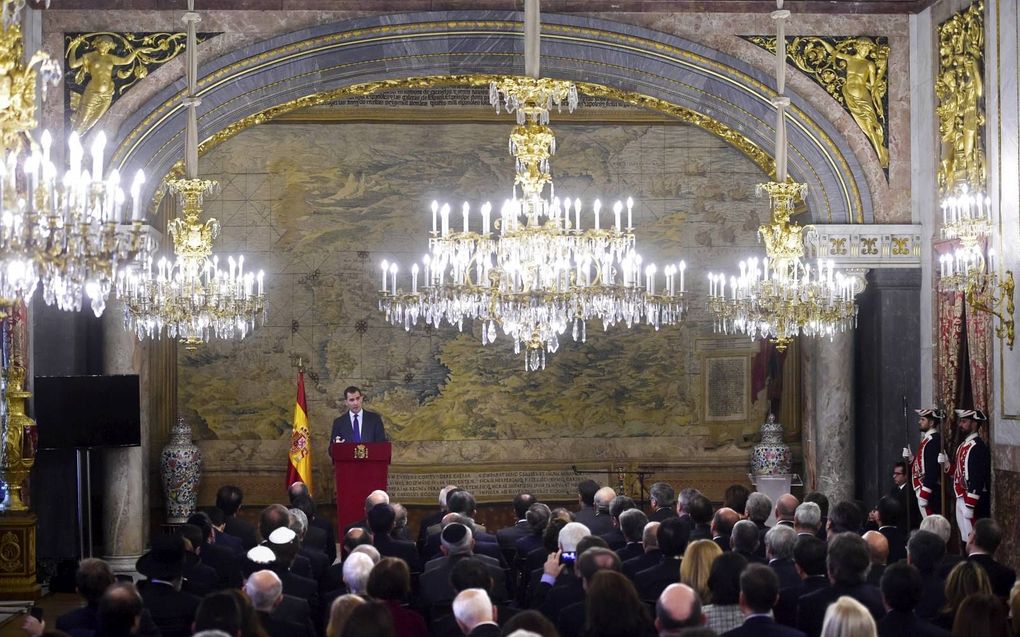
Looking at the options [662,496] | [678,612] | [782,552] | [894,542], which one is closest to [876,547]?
[782,552]

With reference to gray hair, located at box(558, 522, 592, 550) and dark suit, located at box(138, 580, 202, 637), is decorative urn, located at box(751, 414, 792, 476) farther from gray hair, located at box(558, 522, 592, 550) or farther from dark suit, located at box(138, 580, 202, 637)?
dark suit, located at box(138, 580, 202, 637)

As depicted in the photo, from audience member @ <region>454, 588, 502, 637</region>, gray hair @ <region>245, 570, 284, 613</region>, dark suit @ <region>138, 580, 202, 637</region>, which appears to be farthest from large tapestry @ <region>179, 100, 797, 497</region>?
audience member @ <region>454, 588, 502, 637</region>

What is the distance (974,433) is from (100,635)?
8.02 meters

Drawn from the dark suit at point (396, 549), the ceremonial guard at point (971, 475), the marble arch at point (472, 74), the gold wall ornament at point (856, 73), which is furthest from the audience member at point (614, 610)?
the gold wall ornament at point (856, 73)

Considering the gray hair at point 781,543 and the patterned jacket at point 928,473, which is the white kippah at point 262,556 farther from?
the patterned jacket at point 928,473

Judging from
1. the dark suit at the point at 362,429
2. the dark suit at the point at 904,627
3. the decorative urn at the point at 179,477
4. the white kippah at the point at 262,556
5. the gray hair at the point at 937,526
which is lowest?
the decorative urn at the point at 179,477

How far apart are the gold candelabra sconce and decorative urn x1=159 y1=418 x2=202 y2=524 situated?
845cm

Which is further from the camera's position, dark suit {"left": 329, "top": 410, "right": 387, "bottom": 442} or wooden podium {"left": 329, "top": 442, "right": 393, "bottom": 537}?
dark suit {"left": 329, "top": 410, "right": 387, "bottom": 442}

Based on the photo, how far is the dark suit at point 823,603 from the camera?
6395 millimetres

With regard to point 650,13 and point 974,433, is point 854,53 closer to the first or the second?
point 650,13

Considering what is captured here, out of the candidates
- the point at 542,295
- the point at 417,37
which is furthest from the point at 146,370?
the point at 542,295

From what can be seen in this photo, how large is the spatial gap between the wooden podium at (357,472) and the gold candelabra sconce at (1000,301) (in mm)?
5220

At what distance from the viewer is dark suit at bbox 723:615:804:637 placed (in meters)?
5.47

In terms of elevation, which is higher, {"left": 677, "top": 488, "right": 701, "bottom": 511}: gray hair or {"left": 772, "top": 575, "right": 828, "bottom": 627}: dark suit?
{"left": 677, "top": 488, "right": 701, "bottom": 511}: gray hair
